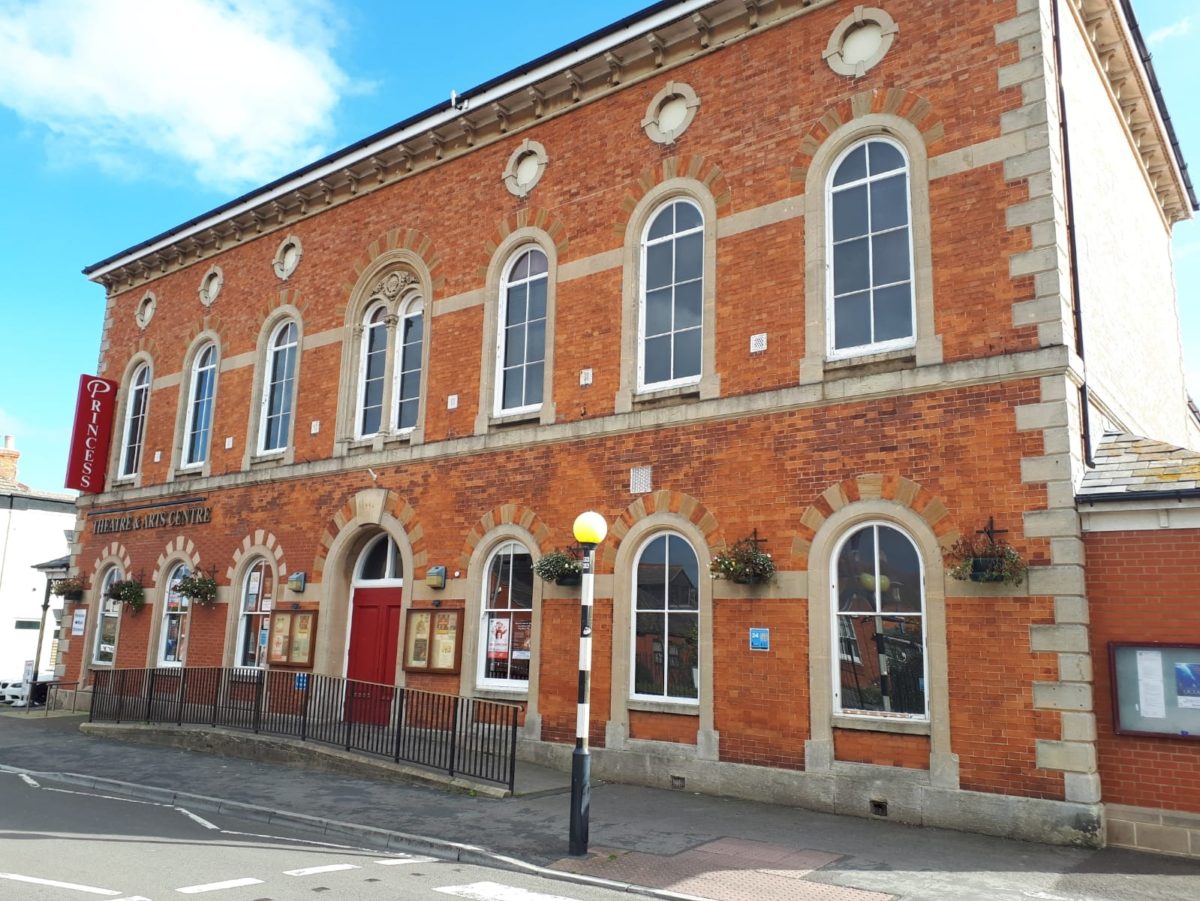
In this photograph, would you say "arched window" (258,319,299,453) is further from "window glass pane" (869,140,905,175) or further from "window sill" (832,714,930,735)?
"window sill" (832,714,930,735)

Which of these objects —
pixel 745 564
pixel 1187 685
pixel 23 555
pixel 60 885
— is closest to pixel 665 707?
pixel 745 564

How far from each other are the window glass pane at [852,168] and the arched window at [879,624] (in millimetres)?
4436

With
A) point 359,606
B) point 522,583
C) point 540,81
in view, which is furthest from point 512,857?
point 540,81

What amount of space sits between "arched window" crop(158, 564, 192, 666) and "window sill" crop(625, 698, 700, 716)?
11.3 meters

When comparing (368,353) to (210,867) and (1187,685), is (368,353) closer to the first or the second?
(210,867)

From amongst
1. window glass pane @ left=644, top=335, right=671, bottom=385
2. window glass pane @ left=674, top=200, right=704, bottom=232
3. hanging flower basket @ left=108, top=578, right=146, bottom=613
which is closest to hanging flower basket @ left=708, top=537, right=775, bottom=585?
window glass pane @ left=644, top=335, right=671, bottom=385

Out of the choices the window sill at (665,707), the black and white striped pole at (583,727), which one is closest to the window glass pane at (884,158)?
the black and white striped pole at (583,727)

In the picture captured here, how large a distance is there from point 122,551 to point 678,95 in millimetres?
15901

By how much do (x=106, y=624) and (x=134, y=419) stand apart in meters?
4.79

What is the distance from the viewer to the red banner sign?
22.4 m

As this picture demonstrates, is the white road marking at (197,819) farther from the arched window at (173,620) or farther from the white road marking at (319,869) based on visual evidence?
the arched window at (173,620)

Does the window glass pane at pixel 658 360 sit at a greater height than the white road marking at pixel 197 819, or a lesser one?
greater

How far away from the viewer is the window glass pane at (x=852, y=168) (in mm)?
12008

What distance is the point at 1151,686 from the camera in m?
9.20
